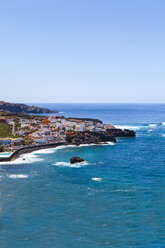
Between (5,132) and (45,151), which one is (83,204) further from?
(5,132)

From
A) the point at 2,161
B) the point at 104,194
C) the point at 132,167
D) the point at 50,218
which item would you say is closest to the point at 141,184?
the point at 104,194

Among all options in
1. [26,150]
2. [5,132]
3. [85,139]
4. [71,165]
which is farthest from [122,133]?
[71,165]

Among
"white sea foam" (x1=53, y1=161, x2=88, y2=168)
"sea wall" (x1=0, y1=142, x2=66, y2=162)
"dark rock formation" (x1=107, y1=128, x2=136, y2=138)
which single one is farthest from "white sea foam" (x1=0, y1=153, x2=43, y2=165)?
"dark rock formation" (x1=107, y1=128, x2=136, y2=138)

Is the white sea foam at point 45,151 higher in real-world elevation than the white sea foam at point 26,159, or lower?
higher

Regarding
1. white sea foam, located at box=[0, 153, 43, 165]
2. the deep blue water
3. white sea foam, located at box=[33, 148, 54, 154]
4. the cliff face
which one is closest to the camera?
the deep blue water

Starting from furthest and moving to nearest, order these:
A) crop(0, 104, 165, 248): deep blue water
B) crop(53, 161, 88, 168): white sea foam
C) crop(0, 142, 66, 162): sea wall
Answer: crop(0, 142, 66, 162): sea wall < crop(53, 161, 88, 168): white sea foam < crop(0, 104, 165, 248): deep blue water

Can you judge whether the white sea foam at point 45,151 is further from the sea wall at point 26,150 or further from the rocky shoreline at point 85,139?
the sea wall at point 26,150

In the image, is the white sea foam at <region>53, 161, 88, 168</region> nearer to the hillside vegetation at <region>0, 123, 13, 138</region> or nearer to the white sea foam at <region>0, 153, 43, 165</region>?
the white sea foam at <region>0, 153, 43, 165</region>

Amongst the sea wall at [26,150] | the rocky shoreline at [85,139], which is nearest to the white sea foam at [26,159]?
the sea wall at [26,150]

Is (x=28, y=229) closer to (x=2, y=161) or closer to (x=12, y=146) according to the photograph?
(x=2, y=161)
